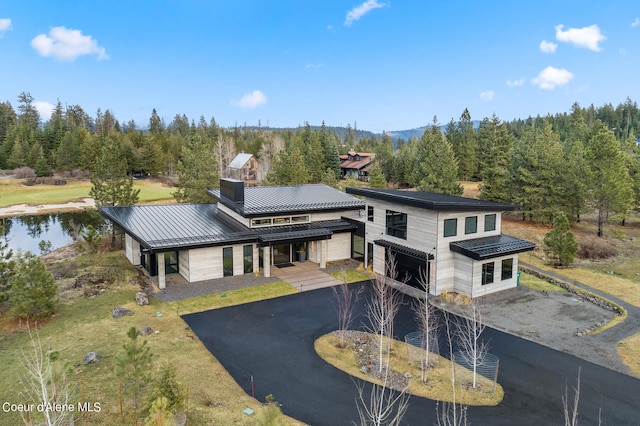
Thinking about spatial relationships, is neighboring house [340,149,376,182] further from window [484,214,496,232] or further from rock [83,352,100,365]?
rock [83,352,100,365]

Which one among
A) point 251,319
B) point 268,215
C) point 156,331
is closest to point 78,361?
point 156,331

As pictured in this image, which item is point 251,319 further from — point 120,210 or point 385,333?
point 120,210

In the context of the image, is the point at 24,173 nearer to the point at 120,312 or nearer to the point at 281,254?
the point at 281,254

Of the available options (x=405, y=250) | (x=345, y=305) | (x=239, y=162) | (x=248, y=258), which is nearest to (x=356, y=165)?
(x=239, y=162)

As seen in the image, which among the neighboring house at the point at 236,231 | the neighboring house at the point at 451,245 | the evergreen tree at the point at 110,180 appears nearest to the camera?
the neighboring house at the point at 451,245

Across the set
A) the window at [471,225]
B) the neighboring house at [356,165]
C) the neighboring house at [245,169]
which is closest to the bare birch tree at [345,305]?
the window at [471,225]

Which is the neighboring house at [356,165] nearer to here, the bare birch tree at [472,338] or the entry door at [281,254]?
the entry door at [281,254]
